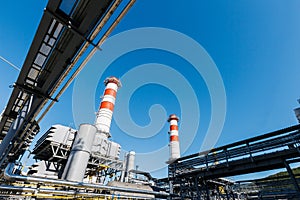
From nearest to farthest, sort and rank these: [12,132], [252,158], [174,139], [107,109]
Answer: [12,132], [252,158], [107,109], [174,139]

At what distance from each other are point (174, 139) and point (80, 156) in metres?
17.1

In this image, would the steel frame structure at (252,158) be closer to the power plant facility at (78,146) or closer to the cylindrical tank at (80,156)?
the power plant facility at (78,146)

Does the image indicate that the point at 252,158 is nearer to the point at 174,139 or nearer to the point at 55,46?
the point at 55,46

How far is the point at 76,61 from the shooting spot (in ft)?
15.7

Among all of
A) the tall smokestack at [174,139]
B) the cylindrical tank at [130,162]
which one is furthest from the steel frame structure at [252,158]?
the tall smokestack at [174,139]

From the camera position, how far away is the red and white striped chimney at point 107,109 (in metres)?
16.3

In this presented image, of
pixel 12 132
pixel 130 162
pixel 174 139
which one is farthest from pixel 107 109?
pixel 174 139

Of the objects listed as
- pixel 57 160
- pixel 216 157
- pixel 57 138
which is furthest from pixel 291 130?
pixel 57 160

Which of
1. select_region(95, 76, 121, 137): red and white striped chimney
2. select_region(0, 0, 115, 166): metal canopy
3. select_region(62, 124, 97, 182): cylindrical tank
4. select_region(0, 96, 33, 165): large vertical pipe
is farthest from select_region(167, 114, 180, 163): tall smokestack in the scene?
select_region(0, 0, 115, 166): metal canopy

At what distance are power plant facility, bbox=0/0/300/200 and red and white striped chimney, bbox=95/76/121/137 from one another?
127 mm

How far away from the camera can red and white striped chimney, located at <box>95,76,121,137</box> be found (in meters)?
16.3

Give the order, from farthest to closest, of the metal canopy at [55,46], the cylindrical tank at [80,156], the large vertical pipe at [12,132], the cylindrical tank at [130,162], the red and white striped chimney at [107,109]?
1. the cylindrical tank at [130,162]
2. the red and white striped chimney at [107,109]
3. the cylindrical tank at [80,156]
4. the large vertical pipe at [12,132]
5. the metal canopy at [55,46]

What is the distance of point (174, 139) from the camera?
2402 centimetres

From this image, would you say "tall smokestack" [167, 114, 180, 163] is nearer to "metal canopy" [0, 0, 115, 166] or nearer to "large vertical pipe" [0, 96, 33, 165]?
"large vertical pipe" [0, 96, 33, 165]
